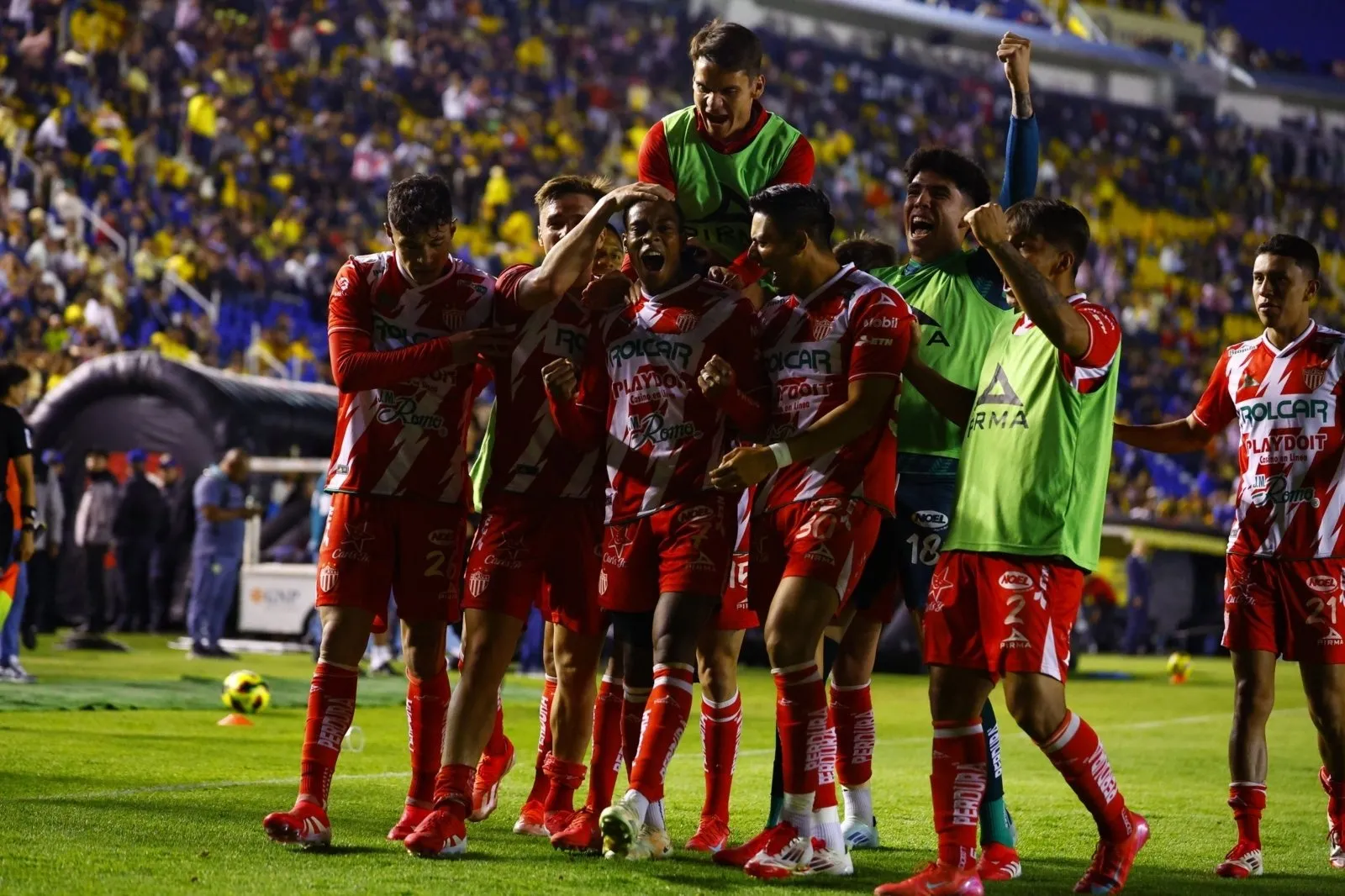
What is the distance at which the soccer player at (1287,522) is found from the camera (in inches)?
250

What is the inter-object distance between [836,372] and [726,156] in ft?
4.39

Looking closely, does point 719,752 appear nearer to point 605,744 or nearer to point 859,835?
point 605,744

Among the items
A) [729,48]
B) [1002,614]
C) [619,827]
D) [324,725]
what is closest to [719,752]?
[619,827]

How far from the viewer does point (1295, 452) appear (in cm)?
648

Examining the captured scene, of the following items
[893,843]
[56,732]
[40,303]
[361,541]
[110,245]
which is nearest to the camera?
[361,541]

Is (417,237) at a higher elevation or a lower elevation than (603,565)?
→ higher

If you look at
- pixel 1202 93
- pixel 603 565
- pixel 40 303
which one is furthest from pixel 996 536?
pixel 1202 93

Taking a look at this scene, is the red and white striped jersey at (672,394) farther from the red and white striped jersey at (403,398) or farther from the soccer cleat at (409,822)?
the soccer cleat at (409,822)

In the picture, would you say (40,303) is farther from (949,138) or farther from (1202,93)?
(1202,93)

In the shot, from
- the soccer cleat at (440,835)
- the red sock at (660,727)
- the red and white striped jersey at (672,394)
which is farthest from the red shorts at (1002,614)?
the soccer cleat at (440,835)

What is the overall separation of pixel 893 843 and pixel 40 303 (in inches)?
732

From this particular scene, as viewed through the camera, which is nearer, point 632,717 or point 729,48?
point 632,717

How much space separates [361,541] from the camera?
5.72m

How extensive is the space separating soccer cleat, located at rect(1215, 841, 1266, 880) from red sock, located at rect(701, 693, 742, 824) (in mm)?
1785
